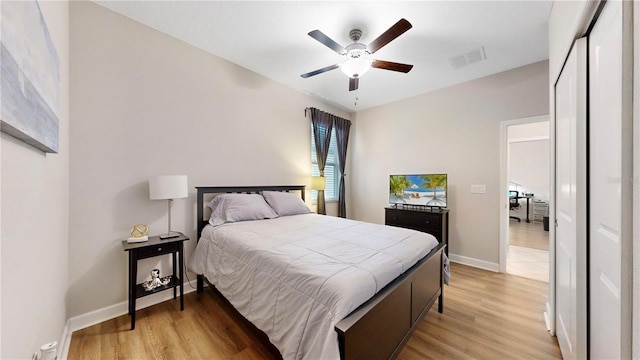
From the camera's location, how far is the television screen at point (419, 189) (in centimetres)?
345

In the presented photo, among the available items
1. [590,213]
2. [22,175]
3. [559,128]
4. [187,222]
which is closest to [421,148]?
[559,128]

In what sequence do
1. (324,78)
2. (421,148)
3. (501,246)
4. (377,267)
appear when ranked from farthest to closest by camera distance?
(421,148) → (324,78) → (501,246) → (377,267)

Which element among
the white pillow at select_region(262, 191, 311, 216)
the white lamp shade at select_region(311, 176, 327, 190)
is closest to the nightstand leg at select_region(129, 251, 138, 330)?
the white pillow at select_region(262, 191, 311, 216)

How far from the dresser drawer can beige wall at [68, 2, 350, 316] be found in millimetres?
2417

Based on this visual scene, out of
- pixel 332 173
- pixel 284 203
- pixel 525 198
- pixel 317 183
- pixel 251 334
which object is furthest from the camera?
pixel 525 198

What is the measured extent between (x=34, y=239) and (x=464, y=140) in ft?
14.6

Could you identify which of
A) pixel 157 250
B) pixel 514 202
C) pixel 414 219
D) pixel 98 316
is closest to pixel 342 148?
pixel 414 219

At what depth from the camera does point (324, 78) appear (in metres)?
3.39

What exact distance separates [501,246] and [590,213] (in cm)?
230

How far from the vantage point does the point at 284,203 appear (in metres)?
3.06

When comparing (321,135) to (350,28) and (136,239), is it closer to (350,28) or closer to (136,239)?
(350,28)

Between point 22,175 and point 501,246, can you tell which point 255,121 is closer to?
point 22,175

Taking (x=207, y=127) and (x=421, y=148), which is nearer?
(x=207, y=127)

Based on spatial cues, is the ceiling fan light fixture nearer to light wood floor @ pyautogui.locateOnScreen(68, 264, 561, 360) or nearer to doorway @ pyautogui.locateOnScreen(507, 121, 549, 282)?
light wood floor @ pyautogui.locateOnScreen(68, 264, 561, 360)
